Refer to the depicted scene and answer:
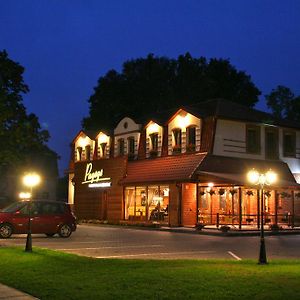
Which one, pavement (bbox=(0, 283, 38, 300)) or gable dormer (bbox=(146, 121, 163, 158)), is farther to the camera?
gable dormer (bbox=(146, 121, 163, 158))

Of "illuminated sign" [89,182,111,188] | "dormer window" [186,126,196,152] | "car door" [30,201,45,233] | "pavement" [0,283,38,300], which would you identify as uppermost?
"dormer window" [186,126,196,152]

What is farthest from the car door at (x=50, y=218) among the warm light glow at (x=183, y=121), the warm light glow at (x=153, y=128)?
the warm light glow at (x=153, y=128)

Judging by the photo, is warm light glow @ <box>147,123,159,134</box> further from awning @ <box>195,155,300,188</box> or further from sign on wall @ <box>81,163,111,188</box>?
awning @ <box>195,155,300,188</box>

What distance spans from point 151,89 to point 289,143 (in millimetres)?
23133

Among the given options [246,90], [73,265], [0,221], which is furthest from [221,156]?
[246,90]

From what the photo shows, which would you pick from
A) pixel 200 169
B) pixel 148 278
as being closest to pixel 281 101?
pixel 200 169

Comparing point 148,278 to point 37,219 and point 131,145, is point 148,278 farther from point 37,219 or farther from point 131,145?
point 131,145

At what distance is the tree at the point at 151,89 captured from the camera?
61.3m

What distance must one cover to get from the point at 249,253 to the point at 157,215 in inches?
768

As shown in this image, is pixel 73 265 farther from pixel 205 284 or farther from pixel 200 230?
pixel 200 230

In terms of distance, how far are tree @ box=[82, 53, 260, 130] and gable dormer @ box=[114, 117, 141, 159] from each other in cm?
1457

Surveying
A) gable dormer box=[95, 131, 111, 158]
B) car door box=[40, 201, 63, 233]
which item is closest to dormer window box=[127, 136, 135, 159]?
gable dormer box=[95, 131, 111, 158]

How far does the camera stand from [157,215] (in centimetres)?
3891

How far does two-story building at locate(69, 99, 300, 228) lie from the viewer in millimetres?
36656
